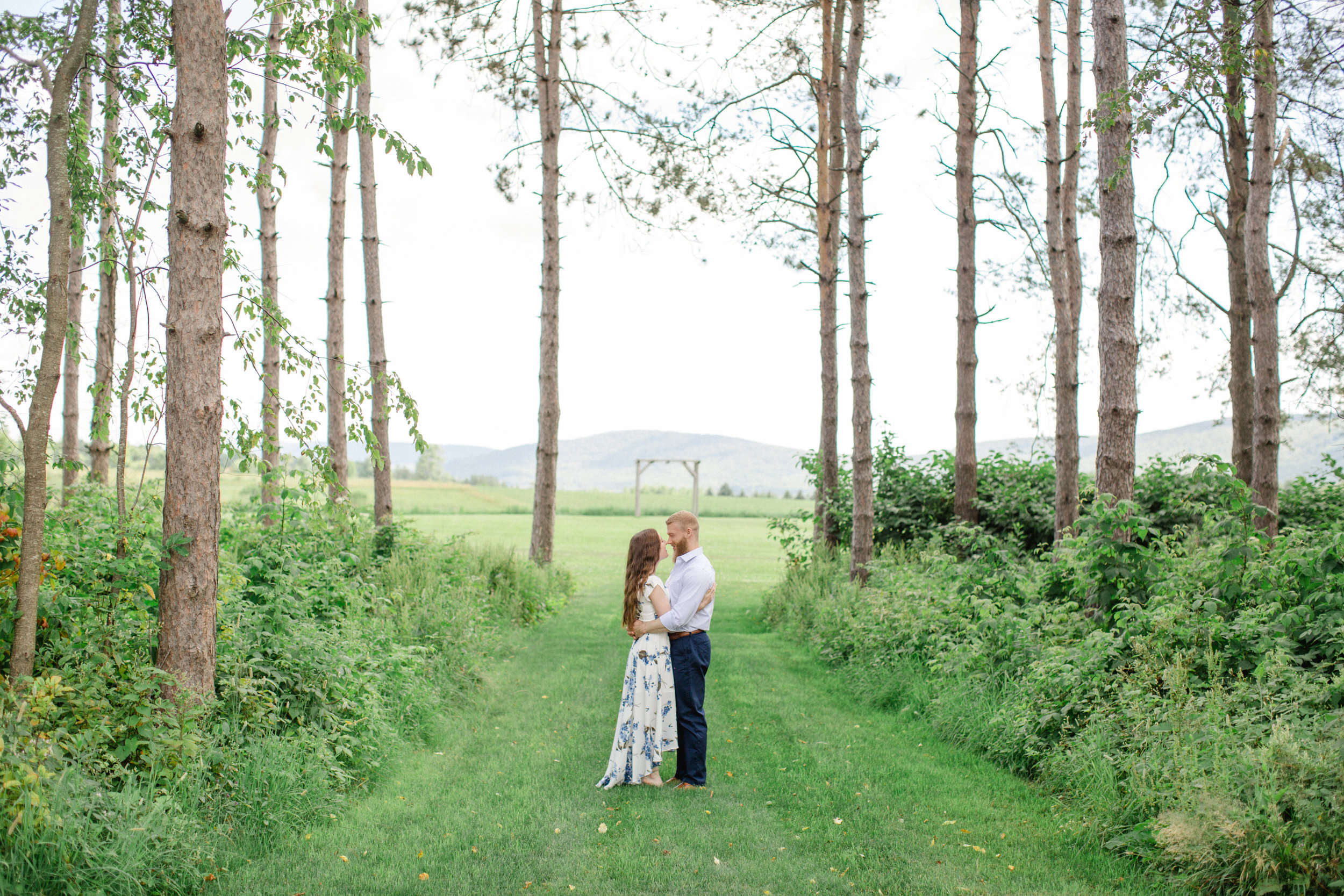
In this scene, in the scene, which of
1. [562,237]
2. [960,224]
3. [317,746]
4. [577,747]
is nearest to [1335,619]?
[577,747]

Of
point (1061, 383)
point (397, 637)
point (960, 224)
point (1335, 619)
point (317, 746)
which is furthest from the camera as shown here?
point (960, 224)

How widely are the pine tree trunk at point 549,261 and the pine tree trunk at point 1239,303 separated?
10.8 m

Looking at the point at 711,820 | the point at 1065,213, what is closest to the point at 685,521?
the point at 711,820

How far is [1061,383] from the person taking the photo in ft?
40.9

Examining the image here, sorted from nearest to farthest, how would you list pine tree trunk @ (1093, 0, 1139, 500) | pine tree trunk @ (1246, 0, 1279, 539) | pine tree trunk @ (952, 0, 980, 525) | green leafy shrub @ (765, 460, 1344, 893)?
green leafy shrub @ (765, 460, 1344, 893) < pine tree trunk @ (1093, 0, 1139, 500) < pine tree trunk @ (1246, 0, 1279, 539) < pine tree trunk @ (952, 0, 980, 525)

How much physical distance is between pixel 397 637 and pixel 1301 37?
1589 centimetres

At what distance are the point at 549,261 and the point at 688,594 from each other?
1017cm

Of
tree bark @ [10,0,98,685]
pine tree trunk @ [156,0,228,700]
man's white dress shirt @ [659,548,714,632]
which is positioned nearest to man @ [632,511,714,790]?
man's white dress shirt @ [659,548,714,632]

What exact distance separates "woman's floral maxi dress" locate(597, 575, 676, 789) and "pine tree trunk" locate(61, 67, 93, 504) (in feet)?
11.5

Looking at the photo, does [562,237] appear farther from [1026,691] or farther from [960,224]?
[1026,691]

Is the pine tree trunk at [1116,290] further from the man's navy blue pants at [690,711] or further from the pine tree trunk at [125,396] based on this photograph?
the pine tree trunk at [125,396]

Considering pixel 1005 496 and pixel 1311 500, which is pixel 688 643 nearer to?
pixel 1005 496

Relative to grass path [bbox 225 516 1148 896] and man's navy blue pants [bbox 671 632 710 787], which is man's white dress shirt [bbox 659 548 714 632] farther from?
grass path [bbox 225 516 1148 896]

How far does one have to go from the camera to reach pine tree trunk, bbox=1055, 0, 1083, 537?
1147cm
